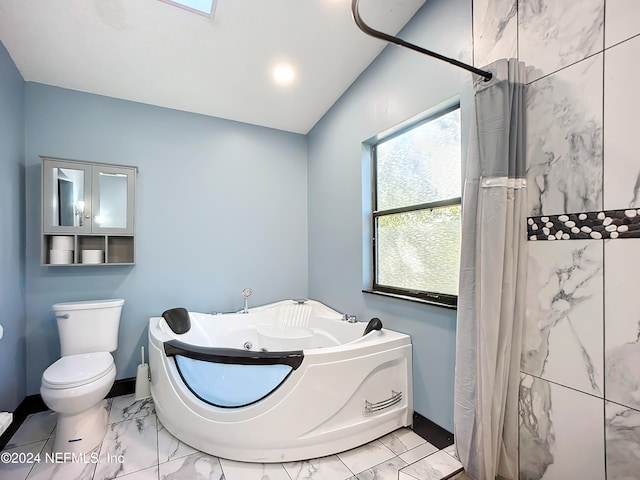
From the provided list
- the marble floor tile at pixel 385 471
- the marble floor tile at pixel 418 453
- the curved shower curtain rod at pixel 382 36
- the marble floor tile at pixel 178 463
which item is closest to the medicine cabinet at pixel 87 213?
the marble floor tile at pixel 178 463

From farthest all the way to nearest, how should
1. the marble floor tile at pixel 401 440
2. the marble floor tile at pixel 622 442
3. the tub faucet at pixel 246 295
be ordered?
1. the tub faucet at pixel 246 295
2. the marble floor tile at pixel 401 440
3. the marble floor tile at pixel 622 442

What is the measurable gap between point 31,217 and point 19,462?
61.6 inches

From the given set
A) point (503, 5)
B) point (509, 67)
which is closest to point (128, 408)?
point (509, 67)

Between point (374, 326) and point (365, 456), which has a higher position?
point (374, 326)

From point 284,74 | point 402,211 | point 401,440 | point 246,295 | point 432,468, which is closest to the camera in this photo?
point 432,468

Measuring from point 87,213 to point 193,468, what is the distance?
1.91 m

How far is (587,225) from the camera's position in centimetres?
120

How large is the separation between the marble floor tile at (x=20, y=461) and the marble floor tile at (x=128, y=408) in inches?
15.0

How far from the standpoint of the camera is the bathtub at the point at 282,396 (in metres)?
1.62

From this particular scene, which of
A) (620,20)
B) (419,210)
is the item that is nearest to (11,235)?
(419,210)

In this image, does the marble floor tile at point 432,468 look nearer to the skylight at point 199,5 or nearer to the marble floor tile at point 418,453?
the marble floor tile at point 418,453

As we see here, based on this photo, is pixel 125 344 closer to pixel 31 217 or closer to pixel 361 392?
pixel 31 217

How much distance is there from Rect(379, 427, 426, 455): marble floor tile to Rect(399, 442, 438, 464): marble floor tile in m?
0.02

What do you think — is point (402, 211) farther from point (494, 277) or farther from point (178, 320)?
point (178, 320)
